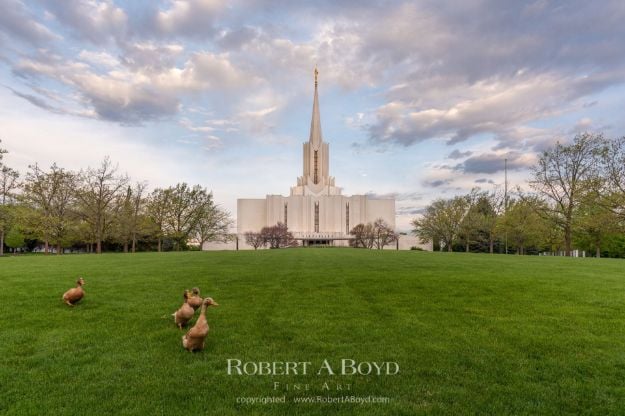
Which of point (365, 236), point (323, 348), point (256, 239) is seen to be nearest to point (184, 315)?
point (323, 348)

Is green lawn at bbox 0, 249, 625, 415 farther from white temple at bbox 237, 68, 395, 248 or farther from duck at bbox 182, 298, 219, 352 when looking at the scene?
white temple at bbox 237, 68, 395, 248

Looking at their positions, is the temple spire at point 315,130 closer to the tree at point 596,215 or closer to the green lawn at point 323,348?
the tree at point 596,215

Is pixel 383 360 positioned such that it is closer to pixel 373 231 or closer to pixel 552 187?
pixel 552 187

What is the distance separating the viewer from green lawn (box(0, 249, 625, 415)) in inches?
180

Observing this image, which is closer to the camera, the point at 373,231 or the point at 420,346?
the point at 420,346

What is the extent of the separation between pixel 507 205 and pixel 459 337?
57.8 m

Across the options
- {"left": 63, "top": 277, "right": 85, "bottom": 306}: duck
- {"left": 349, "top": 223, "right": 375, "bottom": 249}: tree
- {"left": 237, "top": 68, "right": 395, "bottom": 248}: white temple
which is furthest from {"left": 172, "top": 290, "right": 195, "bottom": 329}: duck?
{"left": 237, "top": 68, "right": 395, "bottom": 248}: white temple

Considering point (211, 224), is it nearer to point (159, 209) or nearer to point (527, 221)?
point (159, 209)

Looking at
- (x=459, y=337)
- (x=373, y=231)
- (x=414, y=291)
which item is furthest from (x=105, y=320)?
(x=373, y=231)

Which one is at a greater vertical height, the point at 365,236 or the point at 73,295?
the point at 365,236

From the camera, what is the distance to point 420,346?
20.9 ft

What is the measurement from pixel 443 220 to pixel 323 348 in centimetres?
5644

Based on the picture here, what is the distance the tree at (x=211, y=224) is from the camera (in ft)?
196

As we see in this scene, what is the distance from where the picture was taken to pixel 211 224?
6097 cm
